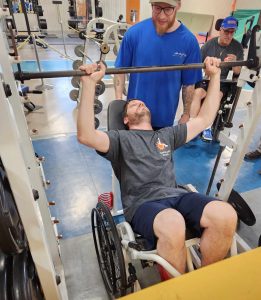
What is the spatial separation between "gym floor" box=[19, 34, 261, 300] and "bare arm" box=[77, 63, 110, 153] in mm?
973

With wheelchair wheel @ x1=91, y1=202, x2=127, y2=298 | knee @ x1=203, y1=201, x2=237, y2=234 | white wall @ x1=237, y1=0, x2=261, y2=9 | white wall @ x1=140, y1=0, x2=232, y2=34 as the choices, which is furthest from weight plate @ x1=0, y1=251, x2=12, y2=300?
white wall @ x1=140, y1=0, x2=232, y2=34

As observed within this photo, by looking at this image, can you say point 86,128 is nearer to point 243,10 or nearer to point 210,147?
point 210,147

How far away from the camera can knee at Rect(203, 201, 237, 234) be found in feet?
4.07

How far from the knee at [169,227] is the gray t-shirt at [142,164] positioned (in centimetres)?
20

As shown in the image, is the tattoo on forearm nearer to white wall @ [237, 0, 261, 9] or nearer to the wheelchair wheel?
the wheelchair wheel

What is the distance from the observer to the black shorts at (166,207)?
1.30 metres

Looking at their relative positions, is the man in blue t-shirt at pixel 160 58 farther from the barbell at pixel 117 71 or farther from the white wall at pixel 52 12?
the white wall at pixel 52 12

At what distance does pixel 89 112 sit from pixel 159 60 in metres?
0.83

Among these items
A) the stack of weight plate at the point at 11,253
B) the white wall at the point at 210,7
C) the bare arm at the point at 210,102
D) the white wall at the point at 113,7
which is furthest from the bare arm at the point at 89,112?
the white wall at the point at 113,7

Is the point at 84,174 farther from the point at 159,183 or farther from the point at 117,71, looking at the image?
the point at 117,71

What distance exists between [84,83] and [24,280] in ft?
2.94

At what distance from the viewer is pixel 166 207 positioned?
136cm

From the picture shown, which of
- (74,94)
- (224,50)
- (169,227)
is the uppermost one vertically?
(224,50)

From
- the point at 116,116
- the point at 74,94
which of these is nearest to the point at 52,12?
the point at 74,94
